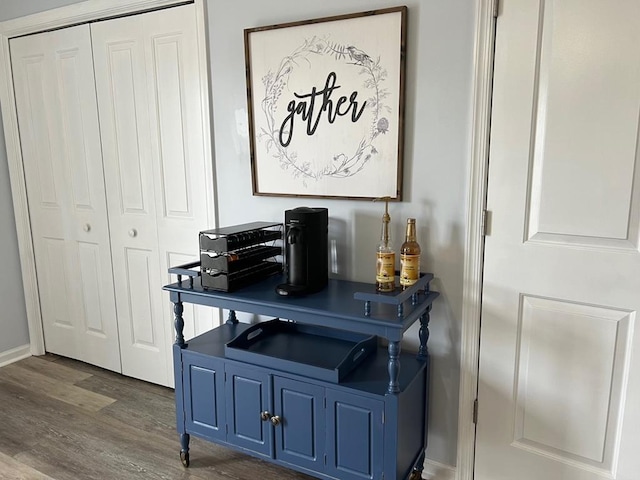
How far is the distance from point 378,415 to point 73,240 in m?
2.27

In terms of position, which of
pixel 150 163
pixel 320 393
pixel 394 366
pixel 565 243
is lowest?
pixel 320 393

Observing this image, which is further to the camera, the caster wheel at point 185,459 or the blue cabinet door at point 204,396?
the caster wheel at point 185,459

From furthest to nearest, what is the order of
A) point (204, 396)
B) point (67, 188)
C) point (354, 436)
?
point (67, 188) < point (204, 396) < point (354, 436)

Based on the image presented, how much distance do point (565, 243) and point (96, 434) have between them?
7.48 ft

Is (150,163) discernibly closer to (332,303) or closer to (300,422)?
(332,303)

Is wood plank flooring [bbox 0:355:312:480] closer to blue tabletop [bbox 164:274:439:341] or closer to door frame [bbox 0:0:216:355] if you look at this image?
door frame [bbox 0:0:216:355]

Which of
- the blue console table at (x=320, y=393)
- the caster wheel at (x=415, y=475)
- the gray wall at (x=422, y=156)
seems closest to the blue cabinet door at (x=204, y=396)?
the blue console table at (x=320, y=393)

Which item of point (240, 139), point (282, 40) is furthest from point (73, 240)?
point (282, 40)

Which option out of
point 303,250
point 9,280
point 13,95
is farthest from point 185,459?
point 13,95

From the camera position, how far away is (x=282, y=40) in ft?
6.61

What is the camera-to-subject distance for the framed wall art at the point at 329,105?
6.01 ft

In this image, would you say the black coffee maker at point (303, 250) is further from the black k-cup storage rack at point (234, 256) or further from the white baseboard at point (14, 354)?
the white baseboard at point (14, 354)

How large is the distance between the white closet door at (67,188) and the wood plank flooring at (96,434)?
0.27m

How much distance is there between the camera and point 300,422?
1.79 meters
